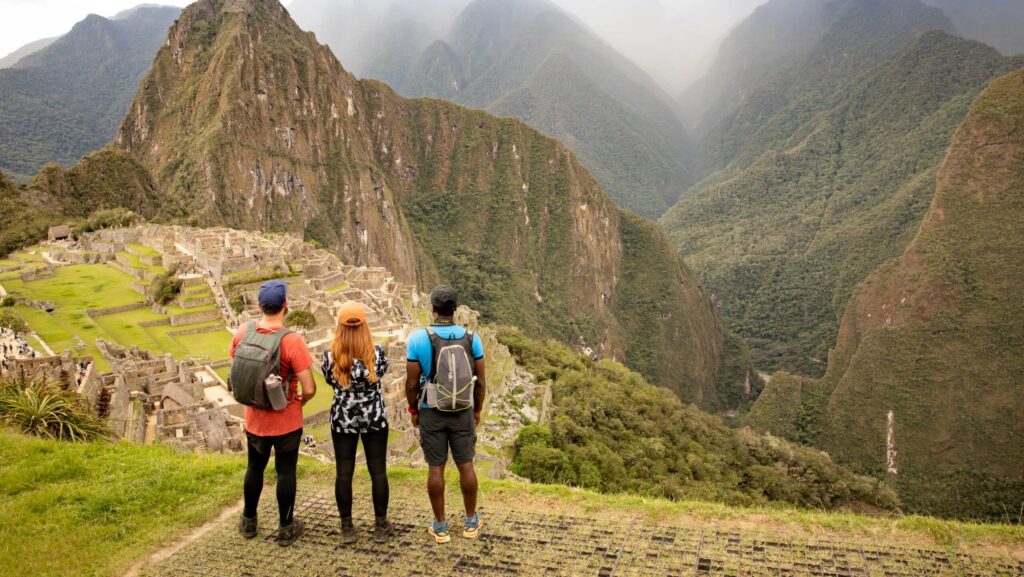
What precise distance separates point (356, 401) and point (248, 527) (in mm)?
1833

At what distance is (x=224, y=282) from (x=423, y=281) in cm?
7757

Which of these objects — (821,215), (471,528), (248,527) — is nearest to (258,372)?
(248,527)

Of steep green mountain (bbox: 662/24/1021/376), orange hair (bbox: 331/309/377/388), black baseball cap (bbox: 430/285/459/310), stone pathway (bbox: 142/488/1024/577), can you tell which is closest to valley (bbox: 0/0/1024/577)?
stone pathway (bbox: 142/488/1024/577)

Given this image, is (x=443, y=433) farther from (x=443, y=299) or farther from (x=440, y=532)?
(x=443, y=299)

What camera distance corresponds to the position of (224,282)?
29.1 metres

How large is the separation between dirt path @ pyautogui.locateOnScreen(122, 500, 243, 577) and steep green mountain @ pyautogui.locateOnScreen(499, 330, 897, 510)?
1213cm

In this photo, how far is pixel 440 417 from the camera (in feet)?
19.1

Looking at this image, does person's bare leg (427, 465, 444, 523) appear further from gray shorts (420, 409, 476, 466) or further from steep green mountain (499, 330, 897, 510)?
steep green mountain (499, 330, 897, 510)

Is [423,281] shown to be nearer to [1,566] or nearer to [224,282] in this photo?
[224,282]

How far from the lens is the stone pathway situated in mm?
5625

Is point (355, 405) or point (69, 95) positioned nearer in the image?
point (355, 405)

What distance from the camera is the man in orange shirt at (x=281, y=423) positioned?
5598mm

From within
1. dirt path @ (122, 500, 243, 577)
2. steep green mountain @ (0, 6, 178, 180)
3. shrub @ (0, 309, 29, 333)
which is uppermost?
steep green mountain @ (0, 6, 178, 180)

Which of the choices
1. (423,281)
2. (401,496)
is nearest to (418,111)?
(423,281)
